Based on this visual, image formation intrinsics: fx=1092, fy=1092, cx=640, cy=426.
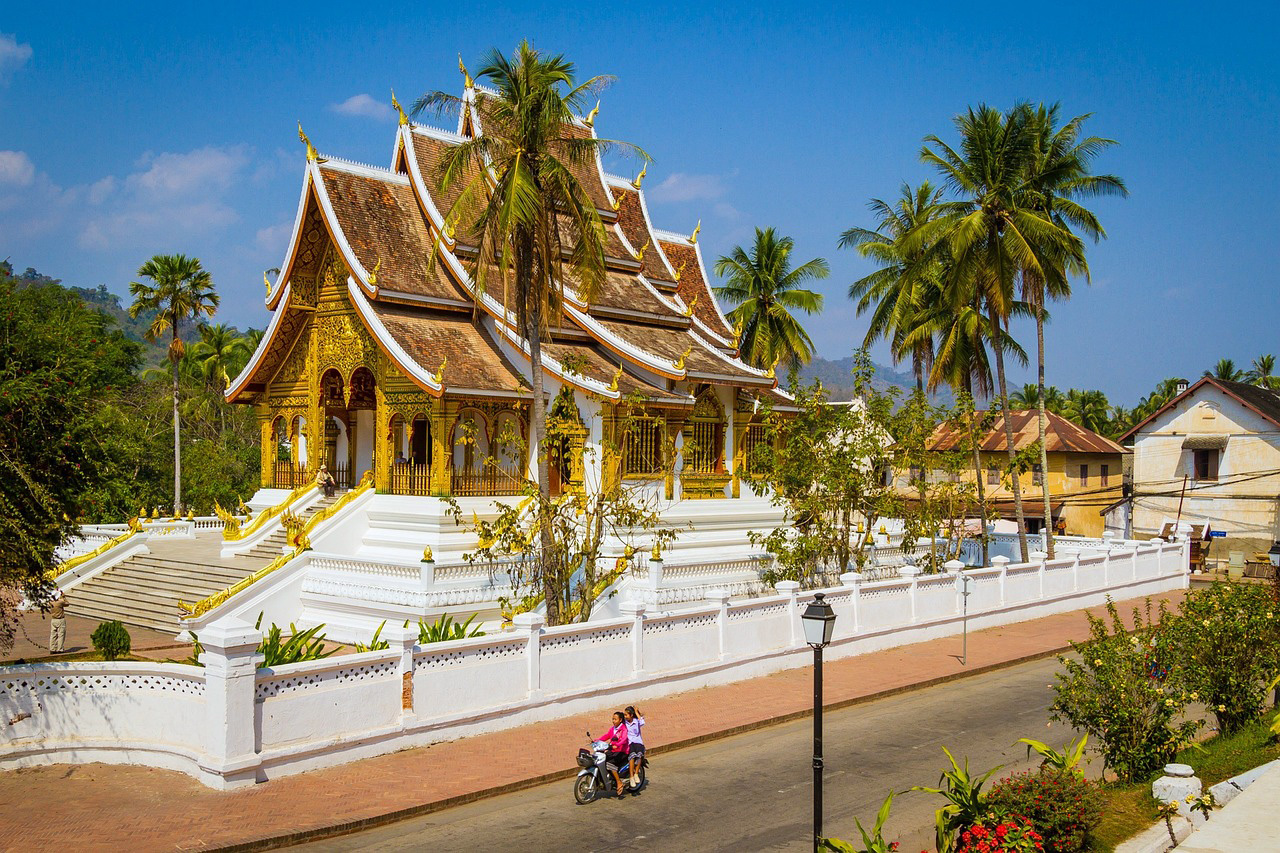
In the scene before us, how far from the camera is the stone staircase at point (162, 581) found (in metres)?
20.9

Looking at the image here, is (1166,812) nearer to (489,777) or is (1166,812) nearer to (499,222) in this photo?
(489,777)

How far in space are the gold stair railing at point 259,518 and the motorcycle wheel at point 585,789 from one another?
13989 mm

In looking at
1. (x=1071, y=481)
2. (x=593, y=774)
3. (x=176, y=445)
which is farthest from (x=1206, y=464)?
(x=176, y=445)

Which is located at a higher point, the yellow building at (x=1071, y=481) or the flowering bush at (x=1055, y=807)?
the yellow building at (x=1071, y=481)

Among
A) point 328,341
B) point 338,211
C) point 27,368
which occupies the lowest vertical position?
point 27,368

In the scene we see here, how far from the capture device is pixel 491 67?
16406 mm

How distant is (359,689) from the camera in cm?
1166

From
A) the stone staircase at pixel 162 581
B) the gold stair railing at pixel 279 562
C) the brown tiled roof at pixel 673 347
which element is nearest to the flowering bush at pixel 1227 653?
the brown tiled roof at pixel 673 347

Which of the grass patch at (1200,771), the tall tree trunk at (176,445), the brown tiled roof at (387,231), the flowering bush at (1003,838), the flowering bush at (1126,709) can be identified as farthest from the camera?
the tall tree trunk at (176,445)

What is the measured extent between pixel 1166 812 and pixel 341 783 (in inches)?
296

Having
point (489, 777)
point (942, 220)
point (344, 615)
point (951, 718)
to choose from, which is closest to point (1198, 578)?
point (942, 220)

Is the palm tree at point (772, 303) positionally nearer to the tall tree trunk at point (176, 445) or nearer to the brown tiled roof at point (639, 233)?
the brown tiled roof at point (639, 233)

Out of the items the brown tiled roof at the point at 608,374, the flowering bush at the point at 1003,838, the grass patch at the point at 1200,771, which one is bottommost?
the grass patch at the point at 1200,771

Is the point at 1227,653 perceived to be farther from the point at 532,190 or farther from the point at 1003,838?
the point at 532,190
